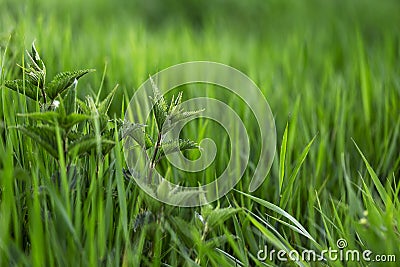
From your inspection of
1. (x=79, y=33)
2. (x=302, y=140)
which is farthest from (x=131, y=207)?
(x=79, y=33)

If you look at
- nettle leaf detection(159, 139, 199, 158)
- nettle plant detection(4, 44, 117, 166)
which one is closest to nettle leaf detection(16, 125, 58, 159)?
nettle plant detection(4, 44, 117, 166)

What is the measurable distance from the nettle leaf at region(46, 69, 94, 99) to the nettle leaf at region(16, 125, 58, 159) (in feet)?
0.44

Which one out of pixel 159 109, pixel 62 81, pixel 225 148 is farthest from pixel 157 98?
pixel 225 148

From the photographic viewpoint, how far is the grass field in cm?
107

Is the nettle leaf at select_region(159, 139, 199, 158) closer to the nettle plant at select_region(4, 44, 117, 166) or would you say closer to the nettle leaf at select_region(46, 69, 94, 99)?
the nettle plant at select_region(4, 44, 117, 166)

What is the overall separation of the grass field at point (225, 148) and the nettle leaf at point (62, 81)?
116 mm

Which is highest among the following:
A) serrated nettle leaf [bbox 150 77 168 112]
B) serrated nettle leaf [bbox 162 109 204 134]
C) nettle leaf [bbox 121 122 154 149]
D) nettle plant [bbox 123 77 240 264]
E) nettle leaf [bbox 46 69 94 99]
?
nettle leaf [bbox 46 69 94 99]

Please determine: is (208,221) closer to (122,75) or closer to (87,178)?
(87,178)

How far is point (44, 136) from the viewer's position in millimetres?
1057

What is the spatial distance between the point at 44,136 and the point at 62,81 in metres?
0.14

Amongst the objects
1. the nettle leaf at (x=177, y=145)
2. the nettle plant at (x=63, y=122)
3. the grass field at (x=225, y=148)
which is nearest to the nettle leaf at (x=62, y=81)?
the nettle plant at (x=63, y=122)

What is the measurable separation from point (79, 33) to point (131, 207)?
5.27 feet

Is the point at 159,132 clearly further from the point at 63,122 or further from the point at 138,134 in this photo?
the point at 63,122

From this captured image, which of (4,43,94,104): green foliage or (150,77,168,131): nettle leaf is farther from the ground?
(4,43,94,104): green foliage
